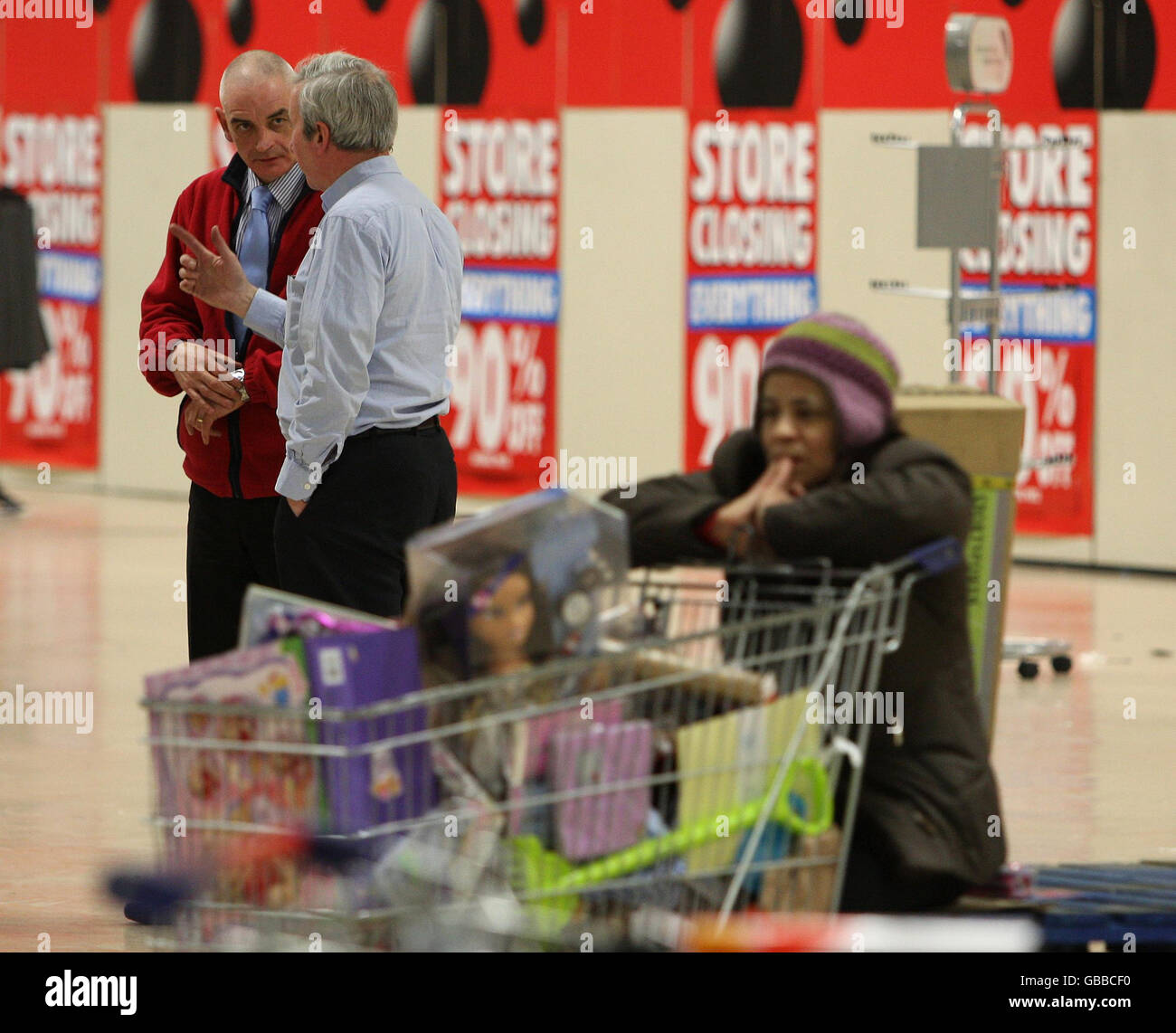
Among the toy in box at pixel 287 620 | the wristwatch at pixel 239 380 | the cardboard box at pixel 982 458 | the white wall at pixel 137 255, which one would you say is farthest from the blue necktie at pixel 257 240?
the white wall at pixel 137 255

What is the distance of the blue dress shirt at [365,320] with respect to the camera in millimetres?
3742

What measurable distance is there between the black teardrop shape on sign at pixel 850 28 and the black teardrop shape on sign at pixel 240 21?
3.68m

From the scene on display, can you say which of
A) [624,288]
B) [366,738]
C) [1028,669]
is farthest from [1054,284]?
[366,738]

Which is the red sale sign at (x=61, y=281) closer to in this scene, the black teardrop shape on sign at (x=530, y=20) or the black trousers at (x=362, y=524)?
the black teardrop shape on sign at (x=530, y=20)

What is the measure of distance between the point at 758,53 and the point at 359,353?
720 cm

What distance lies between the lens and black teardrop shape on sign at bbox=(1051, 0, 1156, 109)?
962cm

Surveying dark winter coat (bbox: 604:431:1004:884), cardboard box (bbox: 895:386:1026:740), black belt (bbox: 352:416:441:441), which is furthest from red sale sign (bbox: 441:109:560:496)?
dark winter coat (bbox: 604:431:1004:884)

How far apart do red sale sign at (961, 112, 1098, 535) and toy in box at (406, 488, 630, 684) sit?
7231mm

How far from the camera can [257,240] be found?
4.28 metres

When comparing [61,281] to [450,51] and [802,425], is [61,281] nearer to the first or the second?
[450,51]

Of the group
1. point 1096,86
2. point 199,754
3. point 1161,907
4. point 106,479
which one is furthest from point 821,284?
point 199,754
